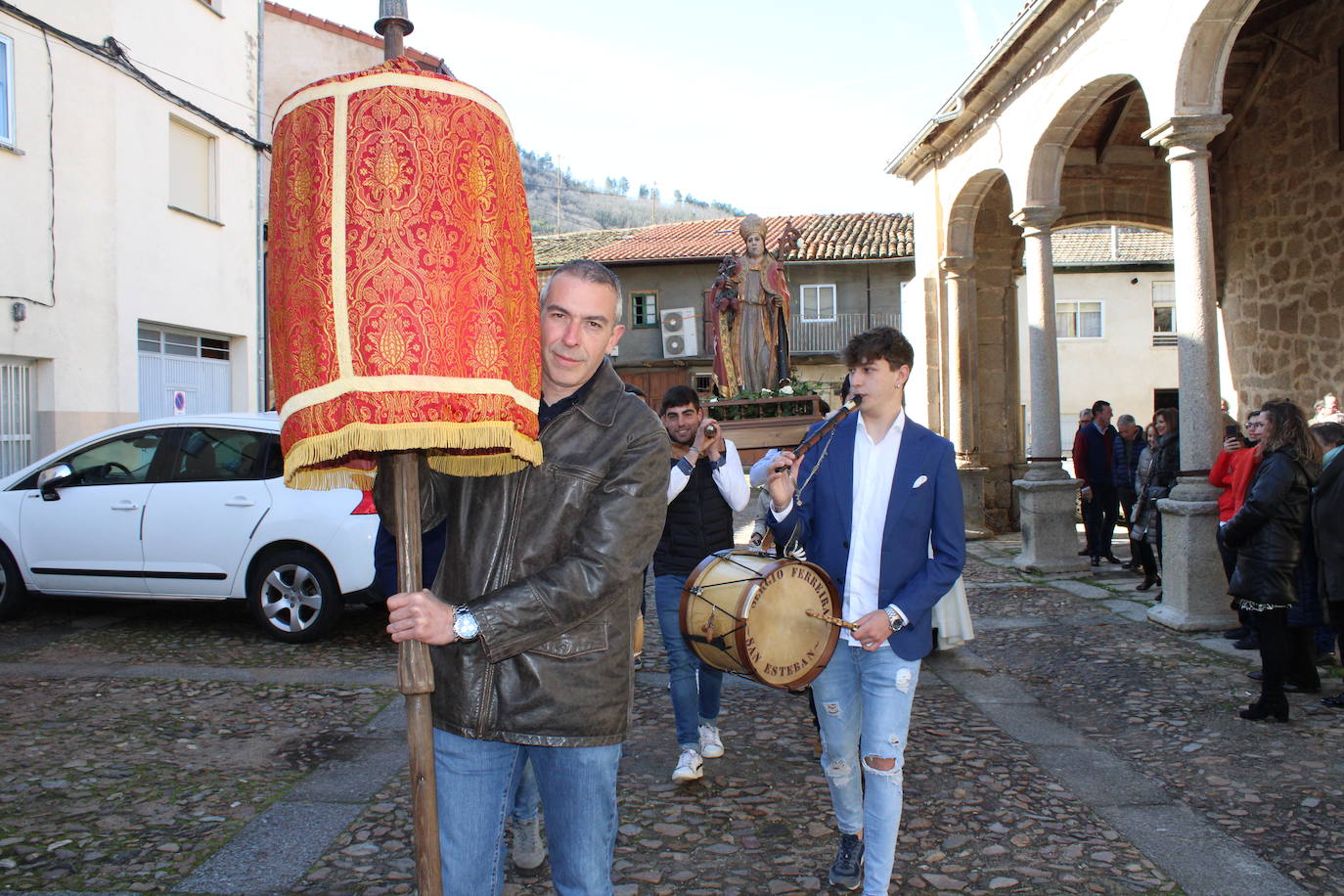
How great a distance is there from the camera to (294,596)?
725 cm

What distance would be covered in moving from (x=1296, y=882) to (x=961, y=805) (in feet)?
3.93

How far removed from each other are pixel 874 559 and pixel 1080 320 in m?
30.4

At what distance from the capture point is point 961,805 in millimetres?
4203

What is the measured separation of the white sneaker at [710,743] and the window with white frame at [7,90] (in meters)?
10.0

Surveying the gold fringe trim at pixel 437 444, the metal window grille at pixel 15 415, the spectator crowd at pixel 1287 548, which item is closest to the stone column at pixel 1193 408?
the spectator crowd at pixel 1287 548

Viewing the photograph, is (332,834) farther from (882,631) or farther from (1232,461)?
(1232,461)

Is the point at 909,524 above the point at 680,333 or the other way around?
the other way around

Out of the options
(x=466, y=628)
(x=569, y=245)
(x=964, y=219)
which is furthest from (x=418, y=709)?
(x=569, y=245)

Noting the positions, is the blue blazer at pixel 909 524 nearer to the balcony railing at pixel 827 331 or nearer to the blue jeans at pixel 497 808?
the blue jeans at pixel 497 808

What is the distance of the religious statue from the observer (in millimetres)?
7543

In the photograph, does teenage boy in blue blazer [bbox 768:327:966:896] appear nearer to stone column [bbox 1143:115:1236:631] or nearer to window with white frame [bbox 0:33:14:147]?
stone column [bbox 1143:115:1236:631]

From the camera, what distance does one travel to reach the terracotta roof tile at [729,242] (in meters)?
32.0

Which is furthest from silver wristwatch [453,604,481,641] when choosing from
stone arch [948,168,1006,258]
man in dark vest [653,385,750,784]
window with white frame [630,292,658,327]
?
window with white frame [630,292,658,327]

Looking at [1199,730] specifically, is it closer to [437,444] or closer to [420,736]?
[420,736]
